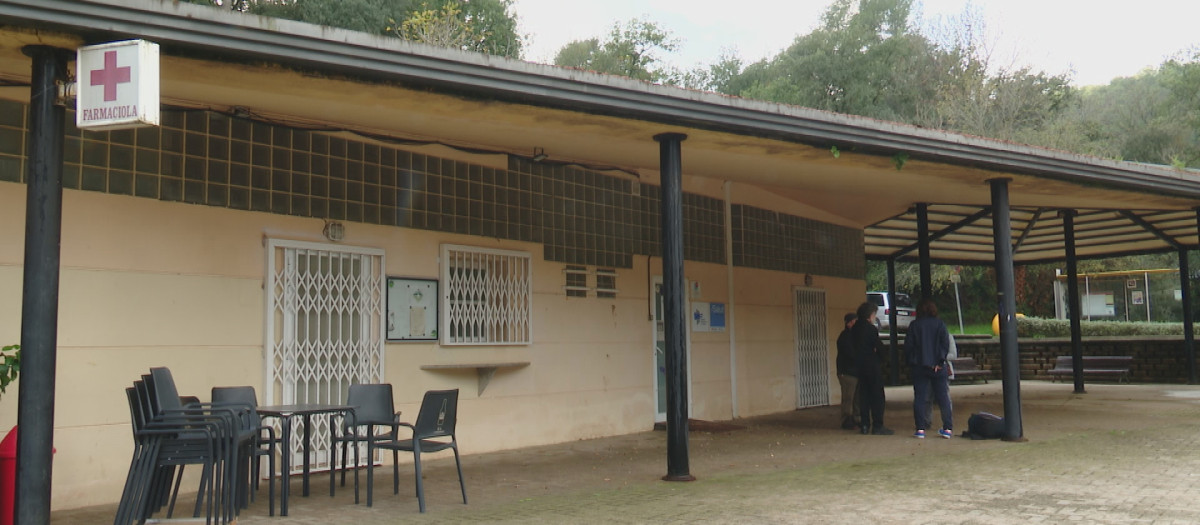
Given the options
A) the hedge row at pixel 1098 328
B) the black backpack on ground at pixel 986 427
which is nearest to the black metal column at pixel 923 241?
the black backpack on ground at pixel 986 427

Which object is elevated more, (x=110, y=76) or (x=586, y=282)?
(x=110, y=76)

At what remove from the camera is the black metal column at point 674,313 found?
725 centimetres

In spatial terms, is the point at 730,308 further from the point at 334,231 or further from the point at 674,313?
the point at 334,231

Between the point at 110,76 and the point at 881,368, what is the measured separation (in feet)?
27.0

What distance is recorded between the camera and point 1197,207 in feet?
42.9

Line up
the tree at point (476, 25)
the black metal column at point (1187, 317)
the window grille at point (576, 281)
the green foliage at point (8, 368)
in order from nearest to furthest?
the green foliage at point (8, 368) < the window grille at point (576, 281) < the black metal column at point (1187, 317) < the tree at point (476, 25)

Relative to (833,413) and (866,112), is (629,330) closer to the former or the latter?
(833,413)

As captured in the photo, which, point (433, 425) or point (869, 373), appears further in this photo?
point (869, 373)

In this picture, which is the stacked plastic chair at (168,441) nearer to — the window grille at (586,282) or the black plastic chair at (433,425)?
the black plastic chair at (433,425)

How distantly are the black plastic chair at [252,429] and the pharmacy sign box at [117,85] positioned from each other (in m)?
1.94

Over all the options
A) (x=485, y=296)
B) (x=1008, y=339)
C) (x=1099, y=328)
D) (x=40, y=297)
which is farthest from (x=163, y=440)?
(x=1099, y=328)

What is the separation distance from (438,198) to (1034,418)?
7.77m

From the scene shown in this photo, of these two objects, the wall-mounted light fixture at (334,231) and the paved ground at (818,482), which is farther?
the wall-mounted light fixture at (334,231)

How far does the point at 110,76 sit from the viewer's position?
4.86 meters
